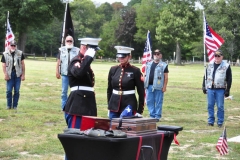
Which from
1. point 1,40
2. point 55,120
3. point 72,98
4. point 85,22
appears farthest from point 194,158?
point 85,22

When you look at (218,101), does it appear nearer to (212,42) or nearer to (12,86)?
(212,42)

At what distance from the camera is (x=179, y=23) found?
278 feet

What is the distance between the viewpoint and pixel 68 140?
5.83m

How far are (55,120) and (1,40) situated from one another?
77022 millimetres

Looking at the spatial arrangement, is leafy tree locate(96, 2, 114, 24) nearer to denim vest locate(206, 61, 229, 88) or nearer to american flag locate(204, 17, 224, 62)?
american flag locate(204, 17, 224, 62)

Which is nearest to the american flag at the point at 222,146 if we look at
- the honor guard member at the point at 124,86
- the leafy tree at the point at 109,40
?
the honor guard member at the point at 124,86

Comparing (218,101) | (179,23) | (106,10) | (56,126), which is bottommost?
(56,126)

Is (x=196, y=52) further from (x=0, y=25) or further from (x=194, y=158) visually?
(x=194, y=158)

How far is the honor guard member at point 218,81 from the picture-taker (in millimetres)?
12984

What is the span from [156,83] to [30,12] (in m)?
53.5

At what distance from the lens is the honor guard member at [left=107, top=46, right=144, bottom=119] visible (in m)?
8.24

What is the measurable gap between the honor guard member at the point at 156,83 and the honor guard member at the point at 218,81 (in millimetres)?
1191

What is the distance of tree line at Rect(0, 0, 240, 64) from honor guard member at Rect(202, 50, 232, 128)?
173 ft

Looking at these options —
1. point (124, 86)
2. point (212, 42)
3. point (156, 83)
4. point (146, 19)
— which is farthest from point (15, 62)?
point (146, 19)
